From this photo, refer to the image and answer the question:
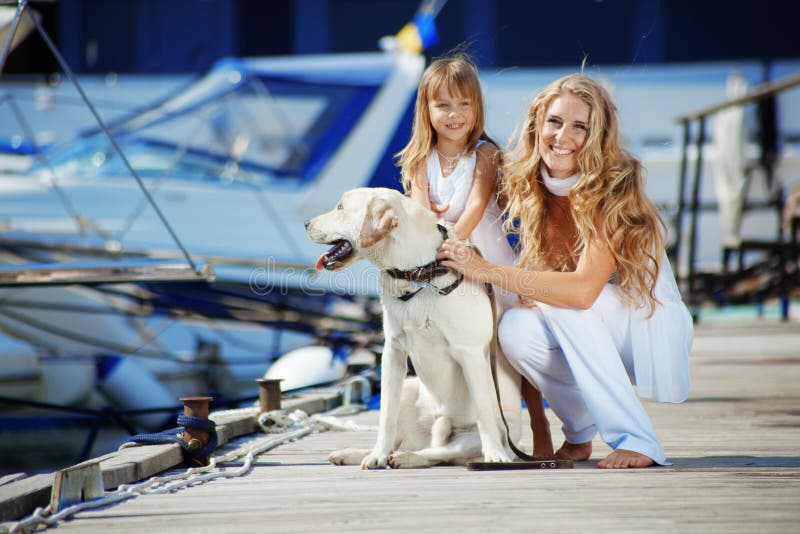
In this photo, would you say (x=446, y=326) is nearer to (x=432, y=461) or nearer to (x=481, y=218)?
(x=432, y=461)

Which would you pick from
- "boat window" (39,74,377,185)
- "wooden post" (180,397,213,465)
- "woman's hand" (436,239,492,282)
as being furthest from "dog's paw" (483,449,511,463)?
"boat window" (39,74,377,185)

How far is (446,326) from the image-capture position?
8.77ft

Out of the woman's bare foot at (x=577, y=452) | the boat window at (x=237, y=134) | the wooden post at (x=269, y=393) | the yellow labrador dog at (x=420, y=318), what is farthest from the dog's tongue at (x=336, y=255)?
the boat window at (x=237, y=134)

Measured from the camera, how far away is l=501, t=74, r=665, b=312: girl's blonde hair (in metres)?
2.75

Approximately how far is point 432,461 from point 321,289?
16.1 feet

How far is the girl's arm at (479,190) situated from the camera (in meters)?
3.13

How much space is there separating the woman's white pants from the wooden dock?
0.44 feet

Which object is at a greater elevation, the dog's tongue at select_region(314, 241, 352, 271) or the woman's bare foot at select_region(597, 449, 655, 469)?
the dog's tongue at select_region(314, 241, 352, 271)

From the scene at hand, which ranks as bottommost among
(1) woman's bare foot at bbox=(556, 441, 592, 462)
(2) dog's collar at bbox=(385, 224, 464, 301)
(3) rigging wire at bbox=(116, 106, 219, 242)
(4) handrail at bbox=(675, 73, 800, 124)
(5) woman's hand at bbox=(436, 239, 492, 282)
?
(1) woman's bare foot at bbox=(556, 441, 592, 462)

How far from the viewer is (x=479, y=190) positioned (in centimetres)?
318

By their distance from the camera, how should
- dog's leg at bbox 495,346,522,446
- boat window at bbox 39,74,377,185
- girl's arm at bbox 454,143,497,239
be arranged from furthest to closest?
boat window at bbox 39,74,377,185
girl's arm at bbox 454,143,497,239
dog's leg at bbox 495,346,522,446

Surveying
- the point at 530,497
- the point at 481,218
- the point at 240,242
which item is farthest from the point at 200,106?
the point at 530,497

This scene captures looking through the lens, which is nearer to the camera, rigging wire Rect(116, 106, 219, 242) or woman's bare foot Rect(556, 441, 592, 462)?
woman's bare foot Rect(556, 441, 592, 462)

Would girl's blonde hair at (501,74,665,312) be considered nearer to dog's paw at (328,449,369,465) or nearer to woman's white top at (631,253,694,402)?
woman's white top at (631,253,694,402)
